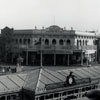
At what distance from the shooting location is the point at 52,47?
1858 inches

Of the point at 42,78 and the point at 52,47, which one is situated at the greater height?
the point at 52,47

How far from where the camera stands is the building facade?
4732 centimetres

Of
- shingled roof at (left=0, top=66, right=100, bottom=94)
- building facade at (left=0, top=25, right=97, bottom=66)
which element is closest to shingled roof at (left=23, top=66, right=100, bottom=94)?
shingled roof at (left=0, top=66, right=100, bottom=94)

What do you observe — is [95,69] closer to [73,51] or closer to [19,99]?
[19,99]

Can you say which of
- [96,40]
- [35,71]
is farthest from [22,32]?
[35,71]

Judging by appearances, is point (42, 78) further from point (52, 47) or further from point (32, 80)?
point (52, 47)

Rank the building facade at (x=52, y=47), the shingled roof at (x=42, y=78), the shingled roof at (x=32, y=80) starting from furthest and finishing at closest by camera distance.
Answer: the building facade at (x=52, y=47)
the shingled roof at (x=42, y=78)
the shingled roof at (x=32, y=80)

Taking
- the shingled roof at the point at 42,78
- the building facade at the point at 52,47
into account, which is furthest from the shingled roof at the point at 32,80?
the building facade at the point at 52,47

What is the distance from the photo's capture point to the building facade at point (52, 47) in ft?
155

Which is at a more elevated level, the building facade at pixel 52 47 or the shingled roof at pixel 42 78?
the building facade at pixel 52 47

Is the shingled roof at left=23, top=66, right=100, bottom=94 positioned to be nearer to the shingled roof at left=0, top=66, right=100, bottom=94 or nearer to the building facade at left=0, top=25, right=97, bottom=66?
the shingled roof at left=0, top=66, right=100, bottom=94

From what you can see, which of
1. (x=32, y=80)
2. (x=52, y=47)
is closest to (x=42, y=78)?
(x=32, y=80)

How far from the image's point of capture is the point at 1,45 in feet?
178

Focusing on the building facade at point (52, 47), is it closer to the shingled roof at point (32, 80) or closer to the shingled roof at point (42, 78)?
the shingled roof at point (42, 78)
